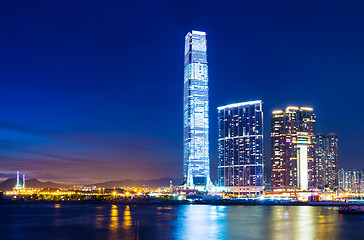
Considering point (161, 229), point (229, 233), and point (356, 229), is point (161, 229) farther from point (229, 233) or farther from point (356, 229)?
point (356, 229)

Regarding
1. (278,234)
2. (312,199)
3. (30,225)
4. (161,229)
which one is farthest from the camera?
(312,199)

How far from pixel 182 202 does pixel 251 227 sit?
10232 cm

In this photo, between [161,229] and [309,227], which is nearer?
[161,229]

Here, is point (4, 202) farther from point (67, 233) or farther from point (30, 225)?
point (67, 233)

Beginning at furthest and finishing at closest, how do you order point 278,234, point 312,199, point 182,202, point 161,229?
point 312,199 → point 182,202 → point 161,229 → point 278,234

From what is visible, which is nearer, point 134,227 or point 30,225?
point 134,227

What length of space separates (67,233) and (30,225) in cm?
1480

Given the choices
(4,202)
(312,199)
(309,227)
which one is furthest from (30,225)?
(312,199)

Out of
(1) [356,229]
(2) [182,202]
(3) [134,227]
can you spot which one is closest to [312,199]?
(2) [182,202]

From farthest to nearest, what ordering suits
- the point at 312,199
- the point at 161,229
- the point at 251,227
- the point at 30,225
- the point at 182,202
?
1. the point at 312,199
2. the point at 182,202
3. the point at 30,225
4. the point at 251,227
5. the point at 161,229

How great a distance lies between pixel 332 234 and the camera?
54656 mm

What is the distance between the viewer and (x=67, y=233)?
181 feet

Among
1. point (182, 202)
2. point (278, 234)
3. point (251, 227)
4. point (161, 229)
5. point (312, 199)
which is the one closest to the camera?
point (278, 234)

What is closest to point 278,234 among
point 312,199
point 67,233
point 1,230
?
point 67,233
